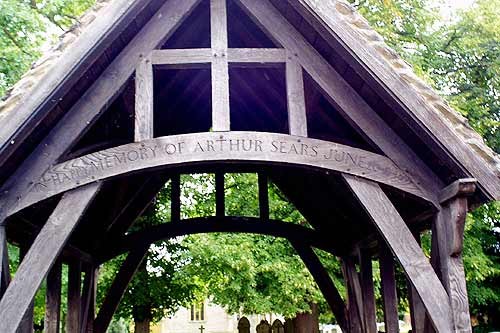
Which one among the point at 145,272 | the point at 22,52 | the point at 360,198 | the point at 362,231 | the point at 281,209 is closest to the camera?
the point at 360,198

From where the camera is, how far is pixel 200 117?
7309 millimetres

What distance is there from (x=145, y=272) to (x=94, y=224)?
16.0 ft

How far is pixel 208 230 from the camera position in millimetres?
7418

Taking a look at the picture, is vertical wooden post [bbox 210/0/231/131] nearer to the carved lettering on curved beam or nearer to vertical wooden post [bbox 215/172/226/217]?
the carved lettering on curved beam

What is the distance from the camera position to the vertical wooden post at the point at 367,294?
6777mm

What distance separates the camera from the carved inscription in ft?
13.3

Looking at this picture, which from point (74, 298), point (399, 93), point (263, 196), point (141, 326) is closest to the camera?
point (399, 93)

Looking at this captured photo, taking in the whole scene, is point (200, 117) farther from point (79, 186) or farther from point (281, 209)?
point (281, 209)

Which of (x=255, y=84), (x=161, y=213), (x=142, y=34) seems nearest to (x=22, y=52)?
(x=161, y=213)

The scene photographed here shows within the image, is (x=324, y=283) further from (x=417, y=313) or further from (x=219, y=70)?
(x=219, y=70)

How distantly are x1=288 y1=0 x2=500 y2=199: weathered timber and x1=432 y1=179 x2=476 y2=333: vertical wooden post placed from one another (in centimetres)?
15

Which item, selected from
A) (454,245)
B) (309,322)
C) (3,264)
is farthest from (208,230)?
(309,322)

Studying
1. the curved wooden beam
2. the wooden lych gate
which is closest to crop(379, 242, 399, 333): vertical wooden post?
the wooden lych gate

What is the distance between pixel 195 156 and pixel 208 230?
3.48 metres
